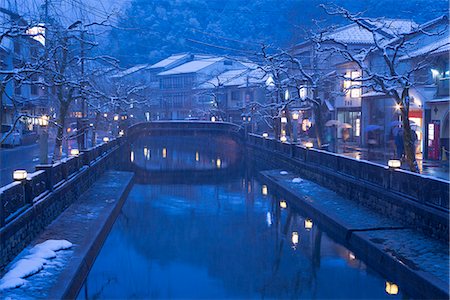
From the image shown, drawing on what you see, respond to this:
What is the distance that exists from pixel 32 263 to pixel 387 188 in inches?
451

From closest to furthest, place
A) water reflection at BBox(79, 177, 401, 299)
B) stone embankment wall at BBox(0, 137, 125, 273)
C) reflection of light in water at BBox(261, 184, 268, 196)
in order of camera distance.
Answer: stone embankment wall at BBox(0, 137, 125, 273)
water reflection at BBox(79, 177, 401, 299)
reflection of light in water at BBox(261, 184, 268, 196)

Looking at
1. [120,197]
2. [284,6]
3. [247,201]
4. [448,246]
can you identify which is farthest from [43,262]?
[284,6]

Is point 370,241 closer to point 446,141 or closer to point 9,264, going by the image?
point 9,264

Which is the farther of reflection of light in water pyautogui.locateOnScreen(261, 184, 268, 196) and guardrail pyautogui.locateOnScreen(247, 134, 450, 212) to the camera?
reflection of light in water pyautogui.locateOnScreen(261, 184, 268, 196)

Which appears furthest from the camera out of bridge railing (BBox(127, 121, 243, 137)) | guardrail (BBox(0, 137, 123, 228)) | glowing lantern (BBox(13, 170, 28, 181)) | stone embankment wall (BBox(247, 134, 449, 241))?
bridge railing (BBox(127, 121, 243, 137))

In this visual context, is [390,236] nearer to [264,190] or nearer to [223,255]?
[223,255]

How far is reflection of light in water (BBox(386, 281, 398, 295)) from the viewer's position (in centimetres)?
1207

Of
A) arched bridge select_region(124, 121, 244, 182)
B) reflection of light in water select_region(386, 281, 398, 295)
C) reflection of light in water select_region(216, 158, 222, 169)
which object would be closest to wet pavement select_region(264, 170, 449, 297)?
reflection of light in water select_region(386, 281, 398, 295)

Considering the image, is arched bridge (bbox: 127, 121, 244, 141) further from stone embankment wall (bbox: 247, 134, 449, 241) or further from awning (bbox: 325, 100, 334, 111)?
stone embankment wall (bbox: 247, 134, 449, 241)

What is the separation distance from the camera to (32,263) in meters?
11.6

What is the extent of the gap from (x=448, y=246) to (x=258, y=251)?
5835mm

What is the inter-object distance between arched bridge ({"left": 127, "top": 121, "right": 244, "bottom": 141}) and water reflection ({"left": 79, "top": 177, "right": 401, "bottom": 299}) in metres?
36.7

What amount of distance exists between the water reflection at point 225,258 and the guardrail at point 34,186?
8.51 ft

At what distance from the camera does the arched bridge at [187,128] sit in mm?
60938
